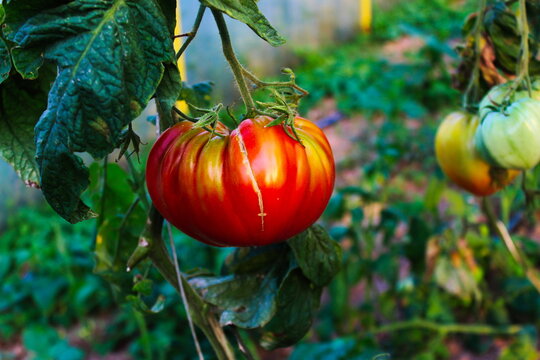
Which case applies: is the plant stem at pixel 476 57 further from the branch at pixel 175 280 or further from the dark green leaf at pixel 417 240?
the dark green leaf at pixel 417 240

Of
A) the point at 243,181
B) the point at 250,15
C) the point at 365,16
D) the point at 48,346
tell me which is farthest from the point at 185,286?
the point at 365,16

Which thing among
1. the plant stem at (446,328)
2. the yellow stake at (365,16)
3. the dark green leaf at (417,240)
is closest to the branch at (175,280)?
the plant stem at (446,328)

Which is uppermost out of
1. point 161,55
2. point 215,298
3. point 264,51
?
point 161,55

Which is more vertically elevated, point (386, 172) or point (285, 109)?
point (285, 109)

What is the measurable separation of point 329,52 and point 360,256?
4.29m

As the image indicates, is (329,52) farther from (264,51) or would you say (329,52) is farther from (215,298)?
(215,298)

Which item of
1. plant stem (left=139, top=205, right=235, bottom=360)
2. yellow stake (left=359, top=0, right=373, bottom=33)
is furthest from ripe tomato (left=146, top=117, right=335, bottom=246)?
yellow stake (left=359, top=0, right=373, bottom=33)

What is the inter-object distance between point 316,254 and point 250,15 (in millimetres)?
348

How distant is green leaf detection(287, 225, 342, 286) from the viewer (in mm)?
775

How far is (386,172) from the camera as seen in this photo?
1953mm

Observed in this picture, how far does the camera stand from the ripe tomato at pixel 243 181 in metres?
0.57

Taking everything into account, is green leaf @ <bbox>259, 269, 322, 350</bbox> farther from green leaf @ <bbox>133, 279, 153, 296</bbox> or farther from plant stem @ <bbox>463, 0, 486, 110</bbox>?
plant stem @ <bbox>463, 0, 486, 110</bbox>

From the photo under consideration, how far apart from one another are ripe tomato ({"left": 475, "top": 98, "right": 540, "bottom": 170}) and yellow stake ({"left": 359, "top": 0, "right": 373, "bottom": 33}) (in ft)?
19.2

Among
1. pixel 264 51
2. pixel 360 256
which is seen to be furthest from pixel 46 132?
pixel 264 51
